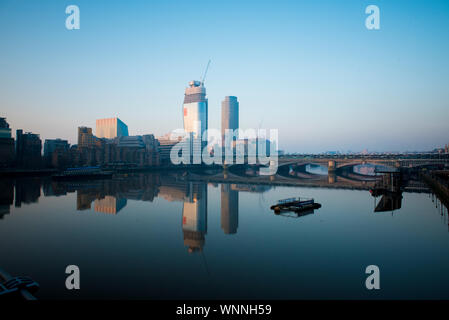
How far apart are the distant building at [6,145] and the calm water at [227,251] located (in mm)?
121576

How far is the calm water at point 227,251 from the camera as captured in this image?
54.9 feet

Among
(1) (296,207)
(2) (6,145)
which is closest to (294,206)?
(1) (296,207)

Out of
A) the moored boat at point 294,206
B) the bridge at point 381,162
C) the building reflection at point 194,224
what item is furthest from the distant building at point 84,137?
the moored boat at point 294,206

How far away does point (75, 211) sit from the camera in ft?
138

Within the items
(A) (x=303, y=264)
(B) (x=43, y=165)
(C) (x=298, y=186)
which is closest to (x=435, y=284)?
(A) (x=303, y=264)

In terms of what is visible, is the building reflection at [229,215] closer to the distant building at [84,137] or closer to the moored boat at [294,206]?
the moored boat at [294,206]

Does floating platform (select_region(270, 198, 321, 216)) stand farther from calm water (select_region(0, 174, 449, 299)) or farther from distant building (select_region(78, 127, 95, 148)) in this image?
distant building (select_region(78, 127, 95, 148))

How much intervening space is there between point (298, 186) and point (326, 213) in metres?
37.1

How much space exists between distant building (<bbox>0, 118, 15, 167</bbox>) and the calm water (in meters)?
122

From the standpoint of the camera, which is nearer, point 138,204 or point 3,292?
point 3,292

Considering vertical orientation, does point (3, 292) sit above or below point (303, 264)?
above

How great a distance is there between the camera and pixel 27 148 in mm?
160875

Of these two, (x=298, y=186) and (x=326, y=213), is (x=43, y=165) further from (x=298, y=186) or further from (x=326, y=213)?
(x=326, y=213)

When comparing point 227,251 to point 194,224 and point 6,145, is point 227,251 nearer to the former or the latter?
point 194,224
